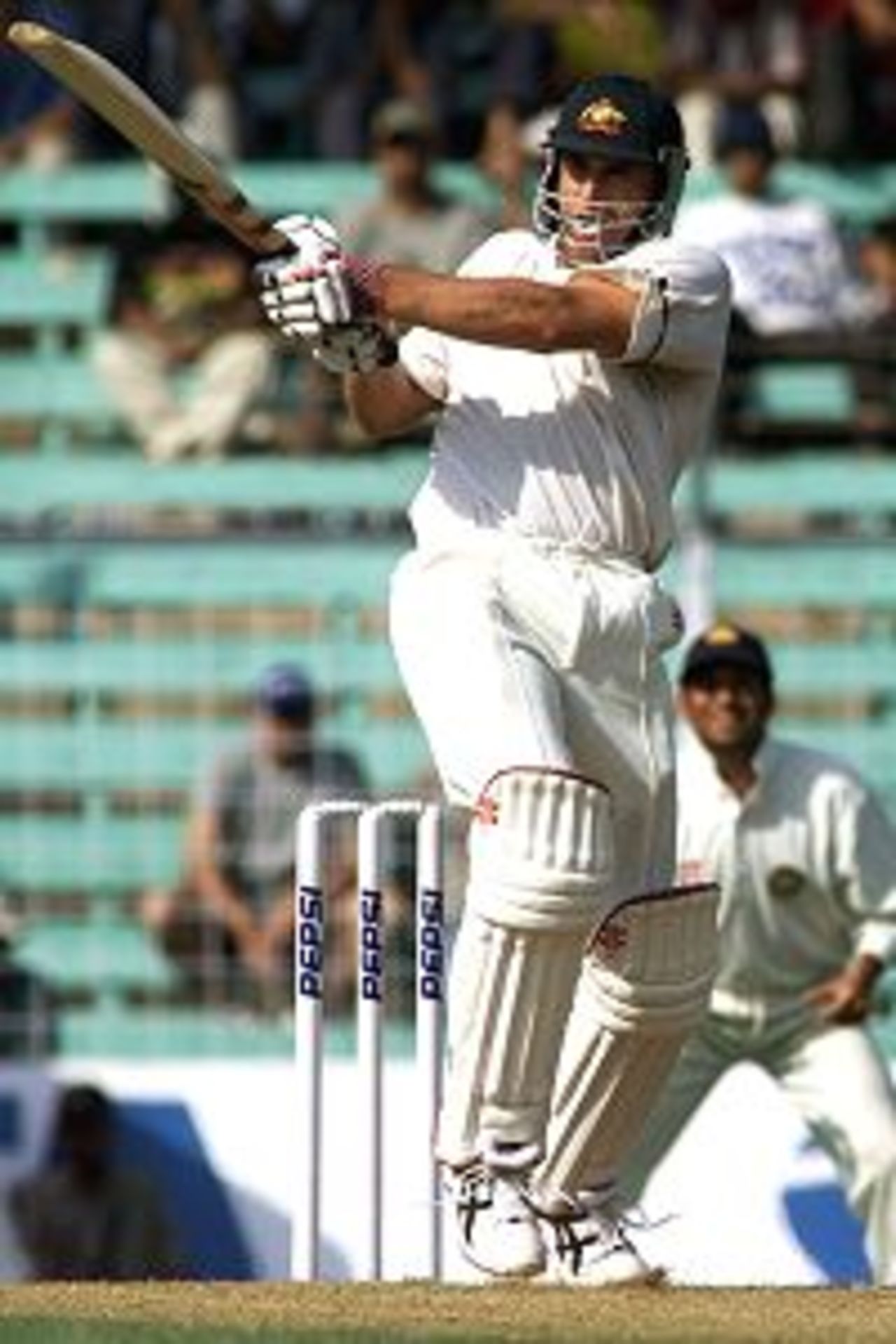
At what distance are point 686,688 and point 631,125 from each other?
319cm

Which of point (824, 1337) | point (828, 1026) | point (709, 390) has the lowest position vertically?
point (828, 1026)

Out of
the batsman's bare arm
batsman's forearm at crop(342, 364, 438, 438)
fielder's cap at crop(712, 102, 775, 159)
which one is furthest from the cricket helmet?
fielder's cap at crop(712, 102, 775, 159)

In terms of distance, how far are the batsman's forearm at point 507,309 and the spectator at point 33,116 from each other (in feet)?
16.3

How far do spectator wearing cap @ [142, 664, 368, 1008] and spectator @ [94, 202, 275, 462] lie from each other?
211 cm

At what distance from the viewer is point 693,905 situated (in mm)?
8172

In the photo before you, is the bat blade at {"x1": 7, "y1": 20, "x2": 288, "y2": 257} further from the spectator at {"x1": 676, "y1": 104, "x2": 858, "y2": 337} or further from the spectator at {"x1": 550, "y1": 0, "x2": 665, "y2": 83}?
the spectator at {"x1": 550, "y1": 0, "x2": 665, "y2": 83}

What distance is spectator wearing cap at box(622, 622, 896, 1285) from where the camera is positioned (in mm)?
11242

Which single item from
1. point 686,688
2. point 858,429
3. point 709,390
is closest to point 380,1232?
point 709,390

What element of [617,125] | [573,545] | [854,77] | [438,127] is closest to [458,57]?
[438,127]

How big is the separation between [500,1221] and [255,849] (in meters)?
4.34

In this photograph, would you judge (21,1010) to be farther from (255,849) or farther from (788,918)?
(788,918)

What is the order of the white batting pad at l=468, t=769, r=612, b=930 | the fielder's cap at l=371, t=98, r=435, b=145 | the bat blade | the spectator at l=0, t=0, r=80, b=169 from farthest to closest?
the fielder's cap at l=371, t=98, r=435, b=145 < the spectator at l=0, t=0, r=80, b=169 < the white batting pad at l=468, t=769, r=612, b=930 < the bat blade

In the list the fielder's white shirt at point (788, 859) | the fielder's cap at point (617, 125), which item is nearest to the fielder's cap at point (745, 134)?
the fielder's white shirt at point (788, 859)

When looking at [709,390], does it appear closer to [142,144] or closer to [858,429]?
[142,144]
